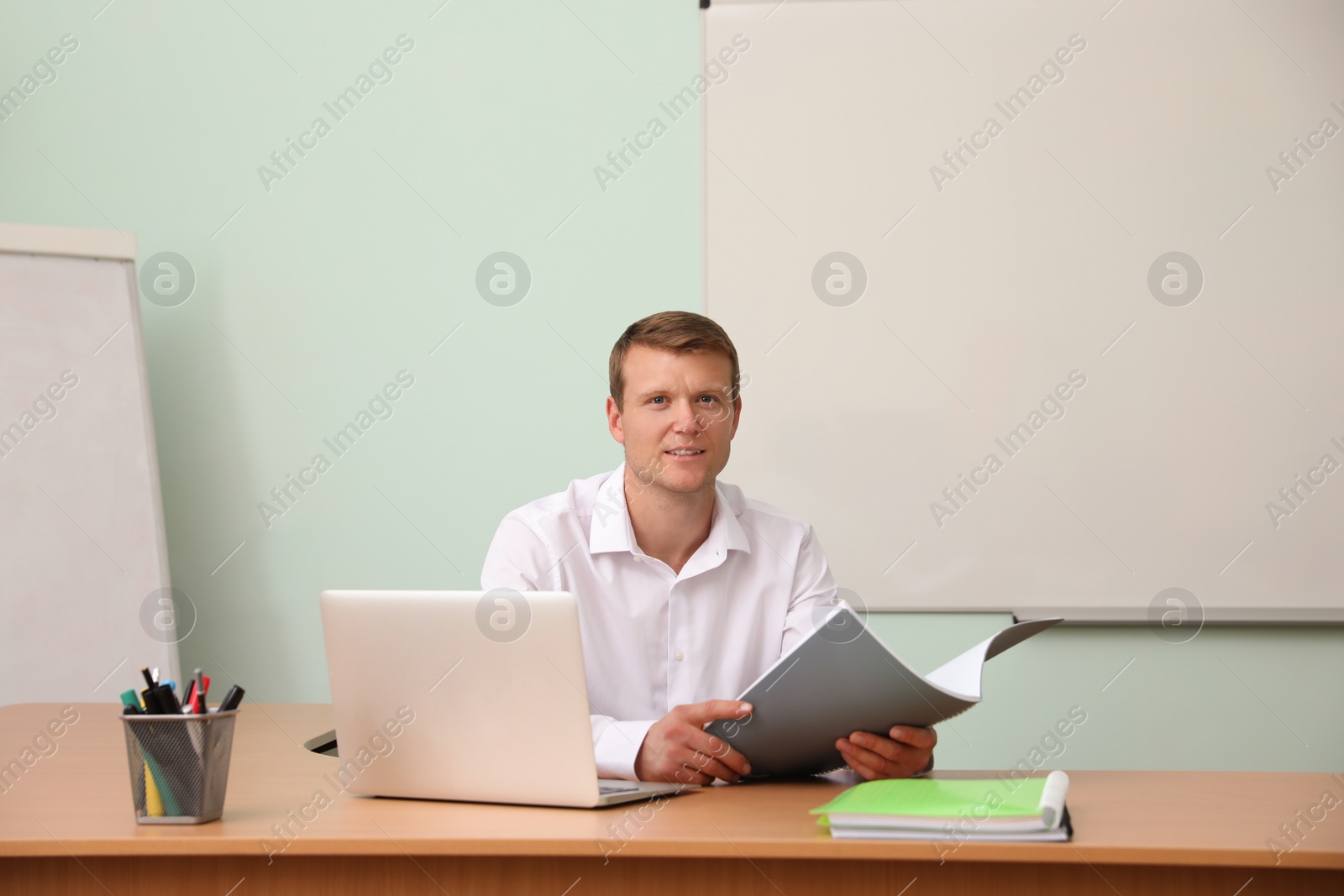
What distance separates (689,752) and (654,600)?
484mm

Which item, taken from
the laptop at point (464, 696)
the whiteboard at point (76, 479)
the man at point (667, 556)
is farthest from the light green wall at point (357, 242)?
the laptop at point (464, 696)

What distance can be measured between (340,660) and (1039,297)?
7.07 feet

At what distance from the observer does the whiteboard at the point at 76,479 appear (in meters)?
2.60

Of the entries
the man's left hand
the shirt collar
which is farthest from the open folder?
the shirt collar

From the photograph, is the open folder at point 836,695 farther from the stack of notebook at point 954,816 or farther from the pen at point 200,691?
the pen at point 200,691

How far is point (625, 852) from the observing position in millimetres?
1068

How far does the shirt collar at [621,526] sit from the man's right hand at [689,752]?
0.46 meters

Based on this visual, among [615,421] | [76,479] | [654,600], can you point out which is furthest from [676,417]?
[76,479]

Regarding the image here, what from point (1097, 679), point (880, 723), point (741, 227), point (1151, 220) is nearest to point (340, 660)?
point (880, 723)

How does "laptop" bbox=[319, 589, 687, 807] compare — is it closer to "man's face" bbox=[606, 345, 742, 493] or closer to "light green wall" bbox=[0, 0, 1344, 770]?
"man's face" bbox=[606, 345, 742, 493]

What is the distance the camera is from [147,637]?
2.70 m

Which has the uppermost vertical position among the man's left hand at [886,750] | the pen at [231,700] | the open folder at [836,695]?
the pen at [231,700]

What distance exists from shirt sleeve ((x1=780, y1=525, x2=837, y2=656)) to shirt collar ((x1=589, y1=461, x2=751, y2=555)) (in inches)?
4.3

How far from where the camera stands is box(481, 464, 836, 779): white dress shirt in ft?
5.93
